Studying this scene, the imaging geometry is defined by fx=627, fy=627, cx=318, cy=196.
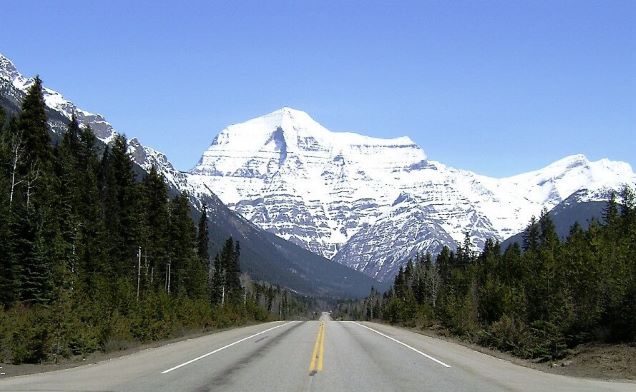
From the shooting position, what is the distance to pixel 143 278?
65.7 m

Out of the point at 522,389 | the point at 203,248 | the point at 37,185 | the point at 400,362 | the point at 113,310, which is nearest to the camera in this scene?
the point at 522,389

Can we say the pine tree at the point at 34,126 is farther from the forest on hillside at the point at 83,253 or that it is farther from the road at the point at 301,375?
the road at the point at 301,375

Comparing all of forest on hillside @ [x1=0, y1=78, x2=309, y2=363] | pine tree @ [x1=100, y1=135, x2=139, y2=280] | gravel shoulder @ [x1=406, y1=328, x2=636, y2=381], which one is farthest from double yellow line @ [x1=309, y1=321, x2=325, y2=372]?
pine tree @ [x1=100, y1=135, x2=139, y2=280]

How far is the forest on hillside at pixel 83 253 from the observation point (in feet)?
78.7

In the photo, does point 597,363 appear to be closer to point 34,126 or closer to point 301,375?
point 301,375

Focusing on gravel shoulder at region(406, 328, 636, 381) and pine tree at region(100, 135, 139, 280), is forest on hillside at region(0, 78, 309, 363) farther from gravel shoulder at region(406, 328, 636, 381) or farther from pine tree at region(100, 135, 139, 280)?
gravel shoulder at region(406, 328, 636, 381)

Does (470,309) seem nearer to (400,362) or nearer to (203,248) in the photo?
(400,362)

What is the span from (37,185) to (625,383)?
40853mm

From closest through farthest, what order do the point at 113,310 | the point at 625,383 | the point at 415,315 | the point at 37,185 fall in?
the point at 625,383 < the point at 113,310 < the point at 37,185 < the point at 415,315

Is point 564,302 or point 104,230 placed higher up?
point 104,230

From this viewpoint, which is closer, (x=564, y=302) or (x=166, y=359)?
(x=166, y=359)

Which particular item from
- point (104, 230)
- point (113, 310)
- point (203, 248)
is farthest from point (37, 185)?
point (203, 248)

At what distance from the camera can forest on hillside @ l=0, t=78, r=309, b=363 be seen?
24000mm

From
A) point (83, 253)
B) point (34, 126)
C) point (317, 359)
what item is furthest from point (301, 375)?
point (34, 126)
